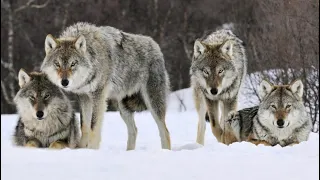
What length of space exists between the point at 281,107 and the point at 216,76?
3.75 feet

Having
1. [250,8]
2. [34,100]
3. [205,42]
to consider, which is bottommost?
[34,100]

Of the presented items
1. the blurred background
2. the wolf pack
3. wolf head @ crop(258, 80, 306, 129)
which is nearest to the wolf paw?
the wolf pack

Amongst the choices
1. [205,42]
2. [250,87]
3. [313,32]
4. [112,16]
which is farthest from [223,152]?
[112,16]

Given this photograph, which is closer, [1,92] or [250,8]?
[250,8]

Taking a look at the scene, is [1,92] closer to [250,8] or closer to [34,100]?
[250,8]

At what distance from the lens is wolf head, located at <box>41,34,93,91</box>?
633 centimetres

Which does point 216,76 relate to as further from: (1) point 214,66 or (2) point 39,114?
(2) point 39,114

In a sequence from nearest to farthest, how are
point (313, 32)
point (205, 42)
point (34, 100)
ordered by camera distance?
point (34, 100) → point (205, 42) → point (313, 32)

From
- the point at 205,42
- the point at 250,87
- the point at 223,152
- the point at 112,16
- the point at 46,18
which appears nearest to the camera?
the point at 223,152

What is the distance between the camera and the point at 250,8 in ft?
41.6

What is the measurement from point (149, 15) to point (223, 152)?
1455 centimetres

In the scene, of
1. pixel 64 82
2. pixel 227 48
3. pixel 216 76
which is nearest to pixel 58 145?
pixel 64 82

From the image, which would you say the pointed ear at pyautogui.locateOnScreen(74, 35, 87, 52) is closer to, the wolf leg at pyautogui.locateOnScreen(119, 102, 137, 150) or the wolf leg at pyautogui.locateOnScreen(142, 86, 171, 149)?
the wolf leg at pyautogui.locateOnScreen(142, 86, 171, 149)

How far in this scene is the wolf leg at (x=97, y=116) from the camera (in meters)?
6.73
